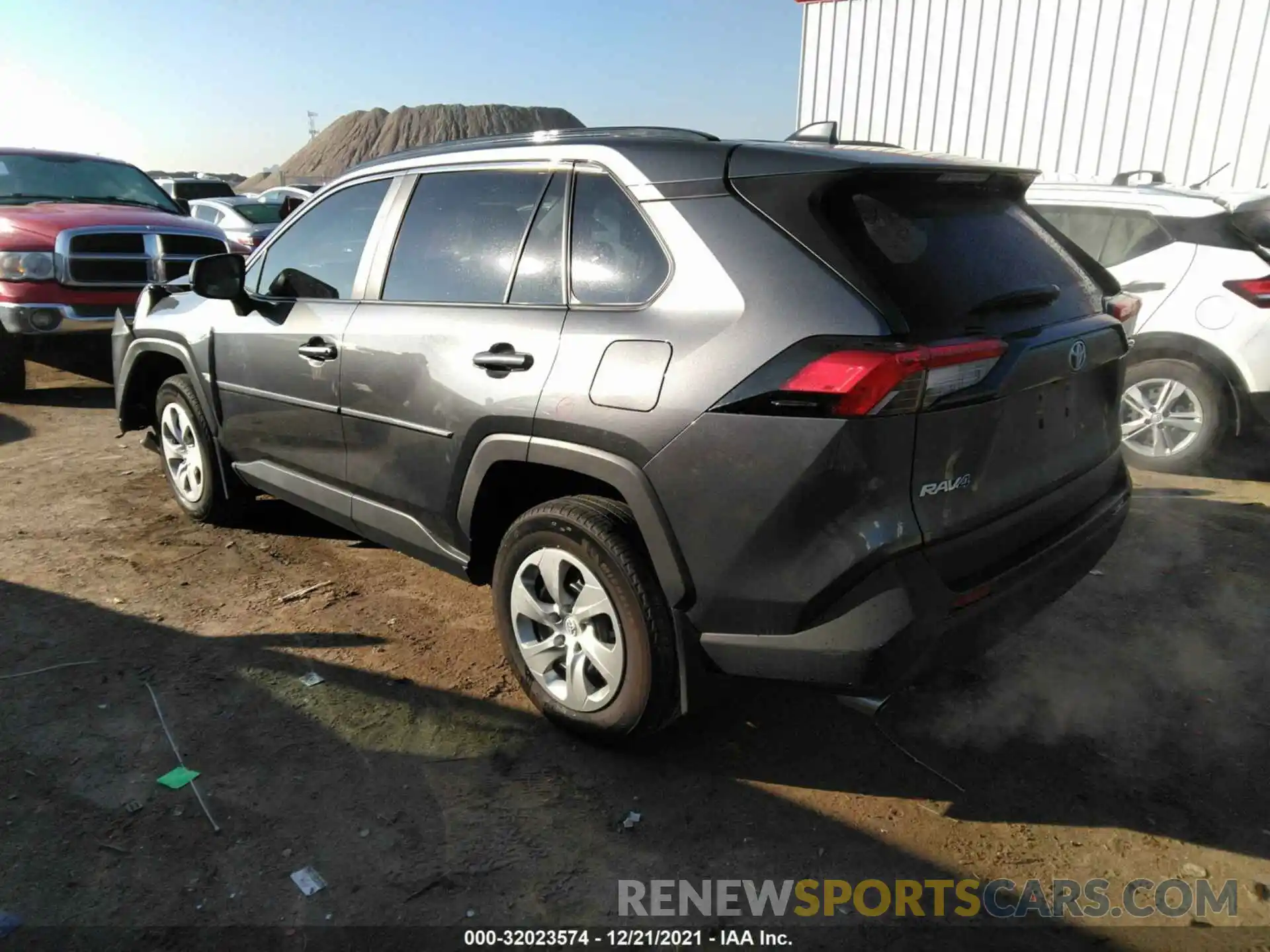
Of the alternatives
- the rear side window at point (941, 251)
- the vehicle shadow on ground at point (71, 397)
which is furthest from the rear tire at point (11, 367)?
the rear side window at point (941, 251)

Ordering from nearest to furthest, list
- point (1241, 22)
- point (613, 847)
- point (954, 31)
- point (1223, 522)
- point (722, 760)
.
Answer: point (613, 847)
point (722, 760)
point (1223, 522)
point (1241, 22)
point (954, 31)

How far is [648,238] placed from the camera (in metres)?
2.62

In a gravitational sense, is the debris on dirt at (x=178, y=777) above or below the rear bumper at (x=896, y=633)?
below

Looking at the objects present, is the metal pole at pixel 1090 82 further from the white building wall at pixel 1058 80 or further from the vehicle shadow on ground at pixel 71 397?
the vehicle shadow on ground at pixel 71 397

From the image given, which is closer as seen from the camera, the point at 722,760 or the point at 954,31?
the point at 722,760

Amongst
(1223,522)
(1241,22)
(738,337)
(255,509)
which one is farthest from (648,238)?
(1241,22)

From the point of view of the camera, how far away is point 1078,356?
263 centimetres

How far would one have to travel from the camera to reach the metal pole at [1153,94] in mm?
9844

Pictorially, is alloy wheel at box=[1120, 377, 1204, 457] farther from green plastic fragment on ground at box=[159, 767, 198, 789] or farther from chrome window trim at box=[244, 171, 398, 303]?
green plastic fragment on ground at box=[159, 767, 198, 789]

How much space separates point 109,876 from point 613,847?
4.40 feet

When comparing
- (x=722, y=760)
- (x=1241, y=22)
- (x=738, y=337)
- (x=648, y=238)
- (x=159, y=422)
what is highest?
(x=1241, y=22)

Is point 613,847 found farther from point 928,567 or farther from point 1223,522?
point 1223,522

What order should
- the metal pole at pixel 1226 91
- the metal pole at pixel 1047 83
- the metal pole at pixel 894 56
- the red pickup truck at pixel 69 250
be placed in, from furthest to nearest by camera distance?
the metal pole at pixel 894 56, the metal pole at pixel 1047 83, the metal pole at pixel 1226 91, the red pickup truck at pixel 69 250

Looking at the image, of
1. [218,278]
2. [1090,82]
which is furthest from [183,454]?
→ [1090,82]
